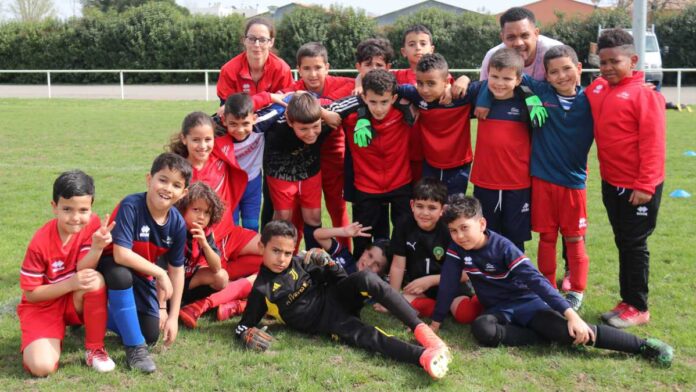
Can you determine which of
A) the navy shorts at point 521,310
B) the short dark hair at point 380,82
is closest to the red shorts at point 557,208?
the navy shorts at point 521,310

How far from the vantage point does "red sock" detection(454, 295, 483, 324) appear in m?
4.57

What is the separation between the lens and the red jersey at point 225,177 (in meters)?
5.04

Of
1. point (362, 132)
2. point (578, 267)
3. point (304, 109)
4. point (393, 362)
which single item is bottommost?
point (393, 362)

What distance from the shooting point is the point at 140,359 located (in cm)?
388

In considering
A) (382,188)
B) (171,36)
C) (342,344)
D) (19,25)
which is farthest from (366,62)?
(19,25)

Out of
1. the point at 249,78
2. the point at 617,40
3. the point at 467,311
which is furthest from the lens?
the point at 249,78

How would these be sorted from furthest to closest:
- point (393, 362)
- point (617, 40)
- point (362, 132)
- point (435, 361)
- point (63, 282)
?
point (362, 132)
point (617, 40)
point (393, 362)
point (63, 282)
point (435, 361)

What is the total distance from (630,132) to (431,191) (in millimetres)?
1351

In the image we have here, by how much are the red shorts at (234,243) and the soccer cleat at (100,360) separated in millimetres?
1303

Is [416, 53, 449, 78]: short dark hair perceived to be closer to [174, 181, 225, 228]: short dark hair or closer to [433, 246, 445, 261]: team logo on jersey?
[433, 246, 445, 261]: team logo on jersey


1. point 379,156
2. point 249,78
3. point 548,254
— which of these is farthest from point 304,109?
point 548,254

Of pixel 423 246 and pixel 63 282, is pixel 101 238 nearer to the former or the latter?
pixel 63 282

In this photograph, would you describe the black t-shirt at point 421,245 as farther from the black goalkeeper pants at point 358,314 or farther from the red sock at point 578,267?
the red sock at point 578,267

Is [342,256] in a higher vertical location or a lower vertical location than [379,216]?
lower
